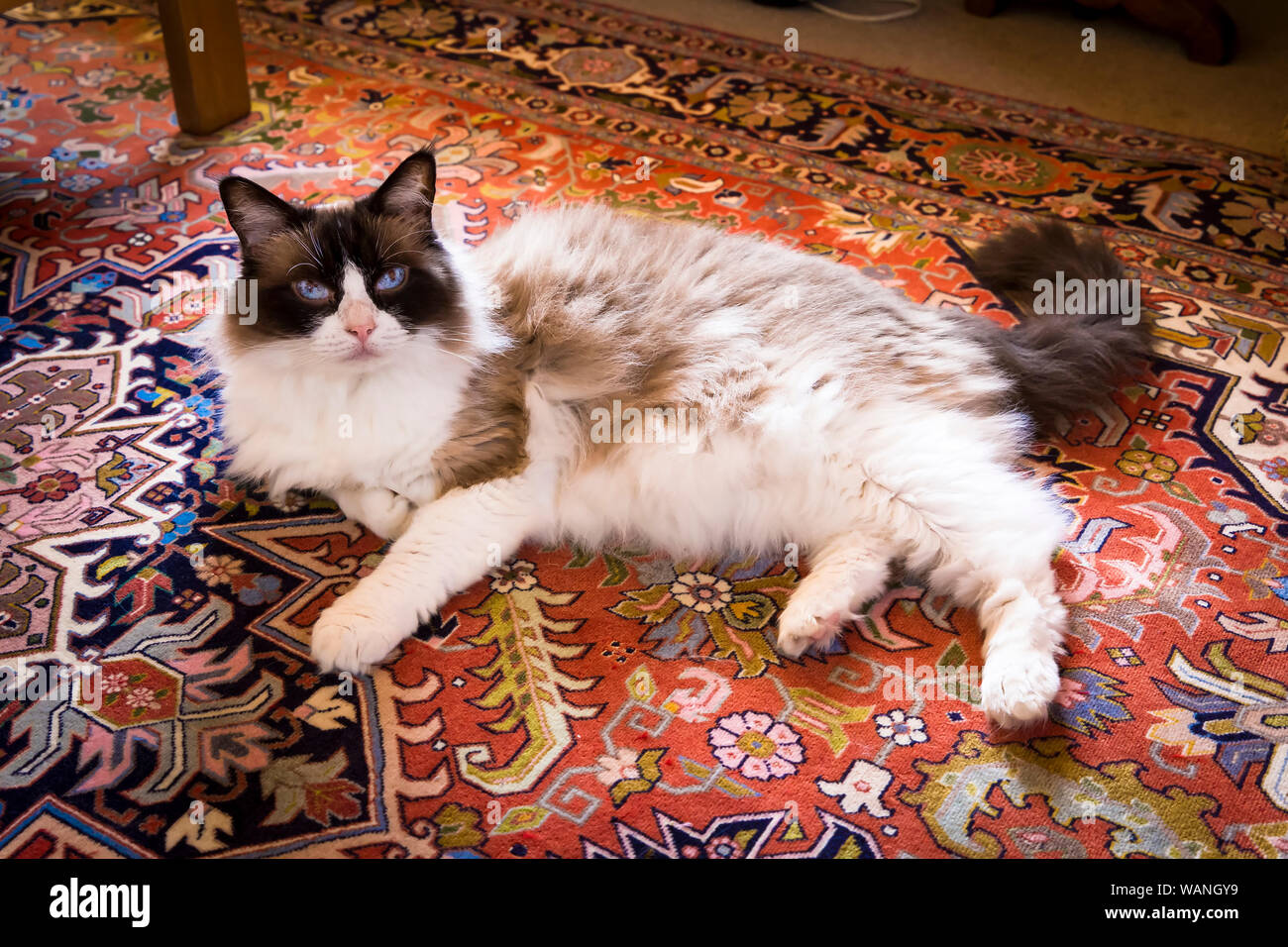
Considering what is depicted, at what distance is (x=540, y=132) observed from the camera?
326 centimetres

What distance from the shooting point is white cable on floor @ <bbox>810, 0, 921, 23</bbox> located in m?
4.10

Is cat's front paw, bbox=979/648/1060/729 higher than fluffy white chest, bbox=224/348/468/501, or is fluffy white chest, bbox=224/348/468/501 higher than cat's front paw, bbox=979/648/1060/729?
fluffy white chest, bbox=224/348/468/501

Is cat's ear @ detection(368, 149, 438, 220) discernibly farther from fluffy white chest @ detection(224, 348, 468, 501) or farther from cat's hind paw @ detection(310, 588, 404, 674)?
cat's hind paw @ detection(310, 588, 404, 674)

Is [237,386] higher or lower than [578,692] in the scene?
higher

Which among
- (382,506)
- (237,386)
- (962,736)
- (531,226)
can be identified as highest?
(531,226)

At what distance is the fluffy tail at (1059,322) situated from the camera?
6.53 feet

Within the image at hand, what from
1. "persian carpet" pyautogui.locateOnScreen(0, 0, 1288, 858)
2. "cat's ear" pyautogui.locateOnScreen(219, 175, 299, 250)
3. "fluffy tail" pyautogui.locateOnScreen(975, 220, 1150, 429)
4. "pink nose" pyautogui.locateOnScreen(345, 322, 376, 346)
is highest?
"cat's ear" pyautogui.locateOnScreen(219, 175, 299, 250)

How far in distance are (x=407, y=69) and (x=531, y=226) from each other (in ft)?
6.18

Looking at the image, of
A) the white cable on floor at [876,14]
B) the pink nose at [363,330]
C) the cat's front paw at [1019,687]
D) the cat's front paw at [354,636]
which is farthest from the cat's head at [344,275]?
the white cable on floor at [876,14]

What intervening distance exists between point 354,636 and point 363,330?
1.65 feet

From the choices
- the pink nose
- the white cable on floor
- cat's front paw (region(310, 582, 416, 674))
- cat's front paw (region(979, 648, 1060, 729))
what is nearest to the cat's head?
the pink nose
